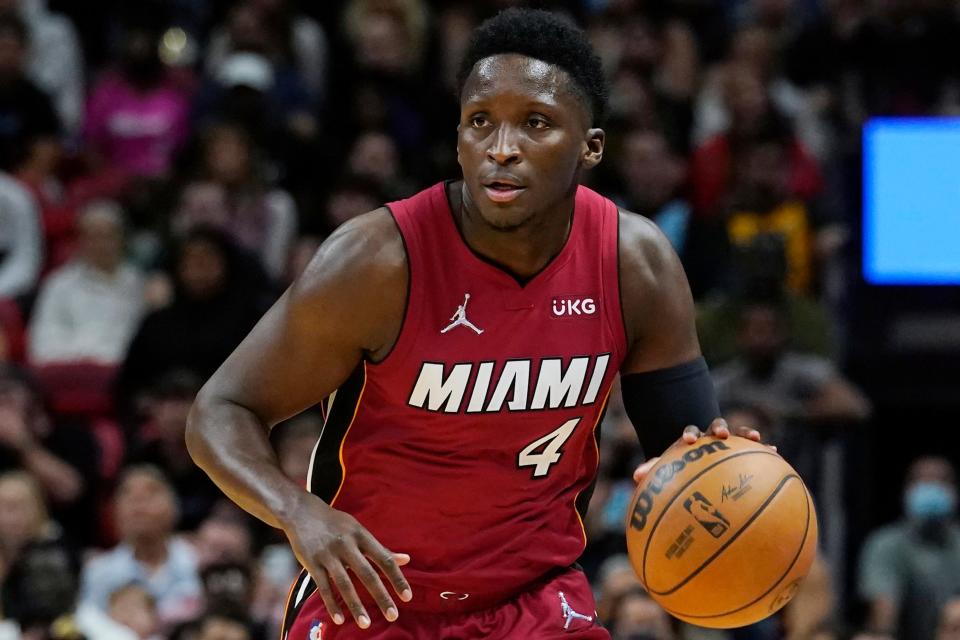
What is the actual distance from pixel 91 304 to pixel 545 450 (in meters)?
6.25

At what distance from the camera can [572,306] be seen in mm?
4398

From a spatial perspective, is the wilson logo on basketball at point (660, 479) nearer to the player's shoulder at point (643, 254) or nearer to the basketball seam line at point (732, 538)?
the basketball seam line at point (732, 538)

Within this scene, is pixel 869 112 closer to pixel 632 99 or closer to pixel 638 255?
pixel 632 99

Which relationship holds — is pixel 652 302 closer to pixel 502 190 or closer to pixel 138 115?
pixel 502 190

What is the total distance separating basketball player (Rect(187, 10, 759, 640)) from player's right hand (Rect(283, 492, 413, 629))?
21 centimetres

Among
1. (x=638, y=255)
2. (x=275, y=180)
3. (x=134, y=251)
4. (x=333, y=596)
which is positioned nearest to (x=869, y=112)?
(x=275, y=180)

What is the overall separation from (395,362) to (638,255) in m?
0.72

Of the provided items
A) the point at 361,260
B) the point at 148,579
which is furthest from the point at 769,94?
the point at 361,260

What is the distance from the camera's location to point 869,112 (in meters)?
11.4

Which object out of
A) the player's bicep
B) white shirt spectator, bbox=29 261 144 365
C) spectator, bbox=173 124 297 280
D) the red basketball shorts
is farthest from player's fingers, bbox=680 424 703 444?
spectator, bbox=173 124 297 280

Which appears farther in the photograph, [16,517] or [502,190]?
[16,517]

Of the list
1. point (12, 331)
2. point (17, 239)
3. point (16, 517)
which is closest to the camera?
point (16, 517)

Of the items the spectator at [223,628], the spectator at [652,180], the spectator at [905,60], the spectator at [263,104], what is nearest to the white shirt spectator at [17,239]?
the spectator at [263,104]

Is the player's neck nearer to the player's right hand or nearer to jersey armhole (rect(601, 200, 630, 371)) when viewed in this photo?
jersey armhole (rect(601, 200, 630, 371))
